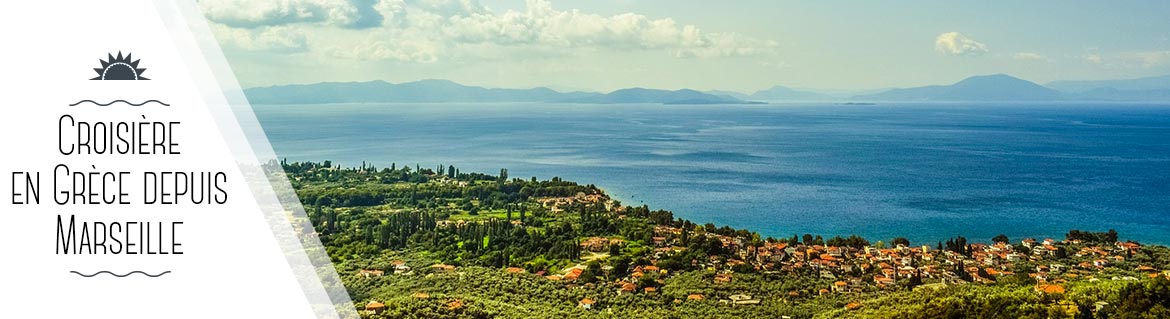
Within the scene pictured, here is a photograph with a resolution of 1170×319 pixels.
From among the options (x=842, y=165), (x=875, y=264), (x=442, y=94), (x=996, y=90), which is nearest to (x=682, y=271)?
(x=875, y=264)

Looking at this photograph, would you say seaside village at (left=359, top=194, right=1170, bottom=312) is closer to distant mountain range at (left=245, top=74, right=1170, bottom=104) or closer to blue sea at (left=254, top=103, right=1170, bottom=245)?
blue sea at (left=254, top=103, right=1170, bottom=245)

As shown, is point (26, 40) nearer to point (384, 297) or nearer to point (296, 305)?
point (296, 305)

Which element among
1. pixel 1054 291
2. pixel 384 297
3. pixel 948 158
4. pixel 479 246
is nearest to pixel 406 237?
pixel 479 246

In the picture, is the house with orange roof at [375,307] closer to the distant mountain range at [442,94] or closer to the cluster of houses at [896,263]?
the cluster of houses at [896,263]

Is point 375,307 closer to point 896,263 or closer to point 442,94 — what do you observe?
point 896,263

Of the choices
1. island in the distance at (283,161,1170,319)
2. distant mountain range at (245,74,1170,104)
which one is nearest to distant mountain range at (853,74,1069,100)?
distant mountain range at (245,74,1170,104)

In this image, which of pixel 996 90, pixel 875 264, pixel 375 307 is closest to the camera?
pixel 375 307
